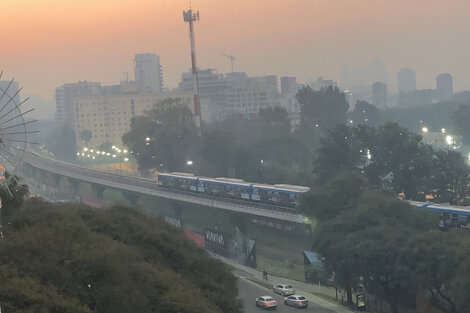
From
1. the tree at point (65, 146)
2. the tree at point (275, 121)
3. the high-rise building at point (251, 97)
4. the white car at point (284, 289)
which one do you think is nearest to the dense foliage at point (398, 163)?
the white car at point (284, 289)

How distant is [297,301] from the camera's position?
28234mm

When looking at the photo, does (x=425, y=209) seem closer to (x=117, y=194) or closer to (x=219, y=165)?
(x=219, y=165)

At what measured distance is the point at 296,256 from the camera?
132 ft

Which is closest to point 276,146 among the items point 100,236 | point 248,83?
point 100,236

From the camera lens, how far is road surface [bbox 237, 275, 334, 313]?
2812cm

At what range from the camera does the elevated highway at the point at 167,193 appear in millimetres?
40375

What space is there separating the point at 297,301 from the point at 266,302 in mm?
1311

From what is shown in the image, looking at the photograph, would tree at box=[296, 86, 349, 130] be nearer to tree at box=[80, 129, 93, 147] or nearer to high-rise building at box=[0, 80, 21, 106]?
high-rise building at box=[0, 80, 21, 106]

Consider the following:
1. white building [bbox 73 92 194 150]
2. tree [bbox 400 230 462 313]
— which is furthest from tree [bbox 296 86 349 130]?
tree [bbox 400 230 462 313]

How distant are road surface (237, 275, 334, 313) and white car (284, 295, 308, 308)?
182 millimetres

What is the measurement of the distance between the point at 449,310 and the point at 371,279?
354 cm

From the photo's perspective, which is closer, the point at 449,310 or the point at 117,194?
the point at 449,310

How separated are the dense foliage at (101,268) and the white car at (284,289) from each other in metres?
10.2

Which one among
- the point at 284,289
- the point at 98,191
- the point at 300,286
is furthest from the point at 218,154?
the point at 284,289
